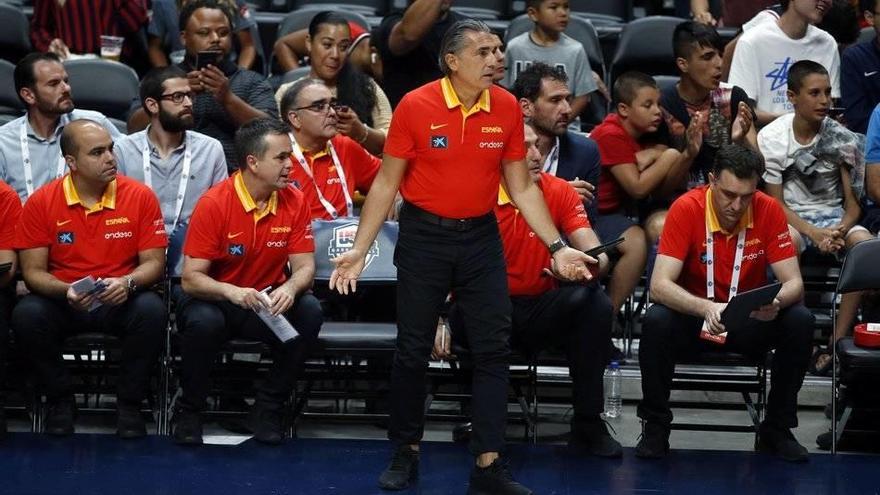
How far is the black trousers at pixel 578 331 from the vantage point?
20.1 feet

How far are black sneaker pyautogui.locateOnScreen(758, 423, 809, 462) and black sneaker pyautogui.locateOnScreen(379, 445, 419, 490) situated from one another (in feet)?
5.21

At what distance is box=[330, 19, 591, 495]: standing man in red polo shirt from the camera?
545 cm

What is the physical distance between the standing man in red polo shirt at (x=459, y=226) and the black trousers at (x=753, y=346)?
758mm

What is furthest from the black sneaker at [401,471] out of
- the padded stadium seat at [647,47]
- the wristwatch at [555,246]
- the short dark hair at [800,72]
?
the padded stadium seat at [647,47]

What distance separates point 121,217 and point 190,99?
979 mm

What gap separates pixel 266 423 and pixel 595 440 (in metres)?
1.44

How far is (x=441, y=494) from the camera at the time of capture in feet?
18.3

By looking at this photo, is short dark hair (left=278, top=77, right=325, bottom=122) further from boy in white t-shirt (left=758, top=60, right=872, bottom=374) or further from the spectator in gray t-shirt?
boy in white t-shirt (left=758, top=60, right=872, bottom=374)

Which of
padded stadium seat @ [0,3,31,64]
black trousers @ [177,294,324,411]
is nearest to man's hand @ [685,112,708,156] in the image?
black trousers @ [177,294,324,411]

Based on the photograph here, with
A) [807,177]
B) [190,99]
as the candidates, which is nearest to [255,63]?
[190,99]

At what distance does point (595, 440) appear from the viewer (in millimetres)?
6152

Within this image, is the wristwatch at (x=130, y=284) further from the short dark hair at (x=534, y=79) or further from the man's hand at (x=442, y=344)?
the short dark hair at (x=534, y=79)

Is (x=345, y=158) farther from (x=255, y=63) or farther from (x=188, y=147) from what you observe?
(x=255, y=63)

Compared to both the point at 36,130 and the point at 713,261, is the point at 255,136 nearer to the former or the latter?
the point at 36,130
